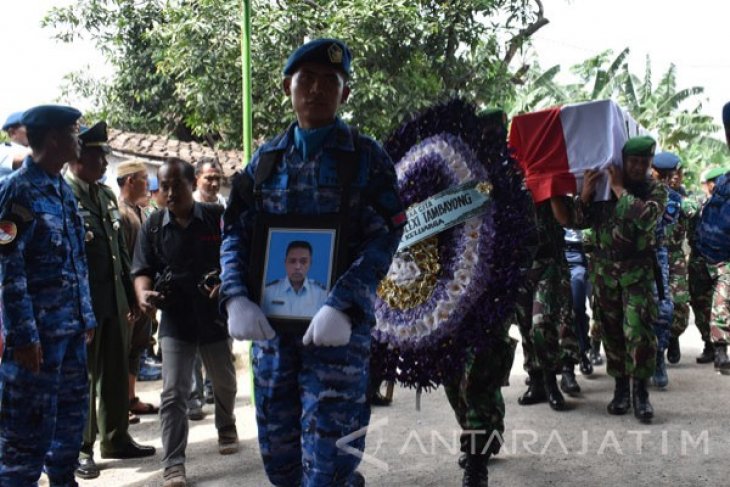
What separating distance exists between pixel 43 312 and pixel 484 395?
2.18 m

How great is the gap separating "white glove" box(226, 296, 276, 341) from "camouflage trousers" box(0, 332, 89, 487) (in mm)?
1207

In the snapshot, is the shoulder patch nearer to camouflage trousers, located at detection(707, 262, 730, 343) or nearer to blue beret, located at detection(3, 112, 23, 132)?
blue beret, located at detection(3, 112, 23, 132)

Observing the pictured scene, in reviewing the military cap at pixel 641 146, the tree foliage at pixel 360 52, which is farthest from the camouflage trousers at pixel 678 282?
the tree foliage at pixel 360 52

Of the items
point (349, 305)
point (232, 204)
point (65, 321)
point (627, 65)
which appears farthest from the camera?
point (627, 65)

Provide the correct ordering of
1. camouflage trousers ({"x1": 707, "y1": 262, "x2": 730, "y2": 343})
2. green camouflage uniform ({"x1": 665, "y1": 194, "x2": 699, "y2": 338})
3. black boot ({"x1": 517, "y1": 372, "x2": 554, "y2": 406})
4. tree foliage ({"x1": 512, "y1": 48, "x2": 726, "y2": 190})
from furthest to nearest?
tree foliage ({"x1": 512, "y1": 48, "x2": 726, "y2": 190})
green camouflage uniform ({"x1": 665, "y1": 194, "x2": 699, "y2": 338})
camouflage trousers ({"x1": 707, "y1": 262, "x2": 730, "y2": 343})
black boot ({"x1": 517, "y1": 372, "x2": 554, "y2": 406})

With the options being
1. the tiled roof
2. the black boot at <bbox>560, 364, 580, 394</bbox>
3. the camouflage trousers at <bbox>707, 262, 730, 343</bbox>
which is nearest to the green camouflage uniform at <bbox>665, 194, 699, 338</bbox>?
the camouflage trousers at <bbox>707, 262, 730, 343</bbox>

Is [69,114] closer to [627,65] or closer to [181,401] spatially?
[181,401]

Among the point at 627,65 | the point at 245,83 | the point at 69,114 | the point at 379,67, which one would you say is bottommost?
the point at 69,114

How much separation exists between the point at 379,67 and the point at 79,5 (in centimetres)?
833

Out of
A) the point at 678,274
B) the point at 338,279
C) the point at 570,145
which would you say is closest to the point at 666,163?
the point at 678,274

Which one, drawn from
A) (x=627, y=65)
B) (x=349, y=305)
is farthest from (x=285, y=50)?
(x=627, y=65)

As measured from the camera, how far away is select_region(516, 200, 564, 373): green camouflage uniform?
5629mm

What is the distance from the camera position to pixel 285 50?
35.6ft

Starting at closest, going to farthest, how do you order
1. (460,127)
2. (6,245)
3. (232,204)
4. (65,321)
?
(232,204) < (6,245) < (65,321) < (460,127)
